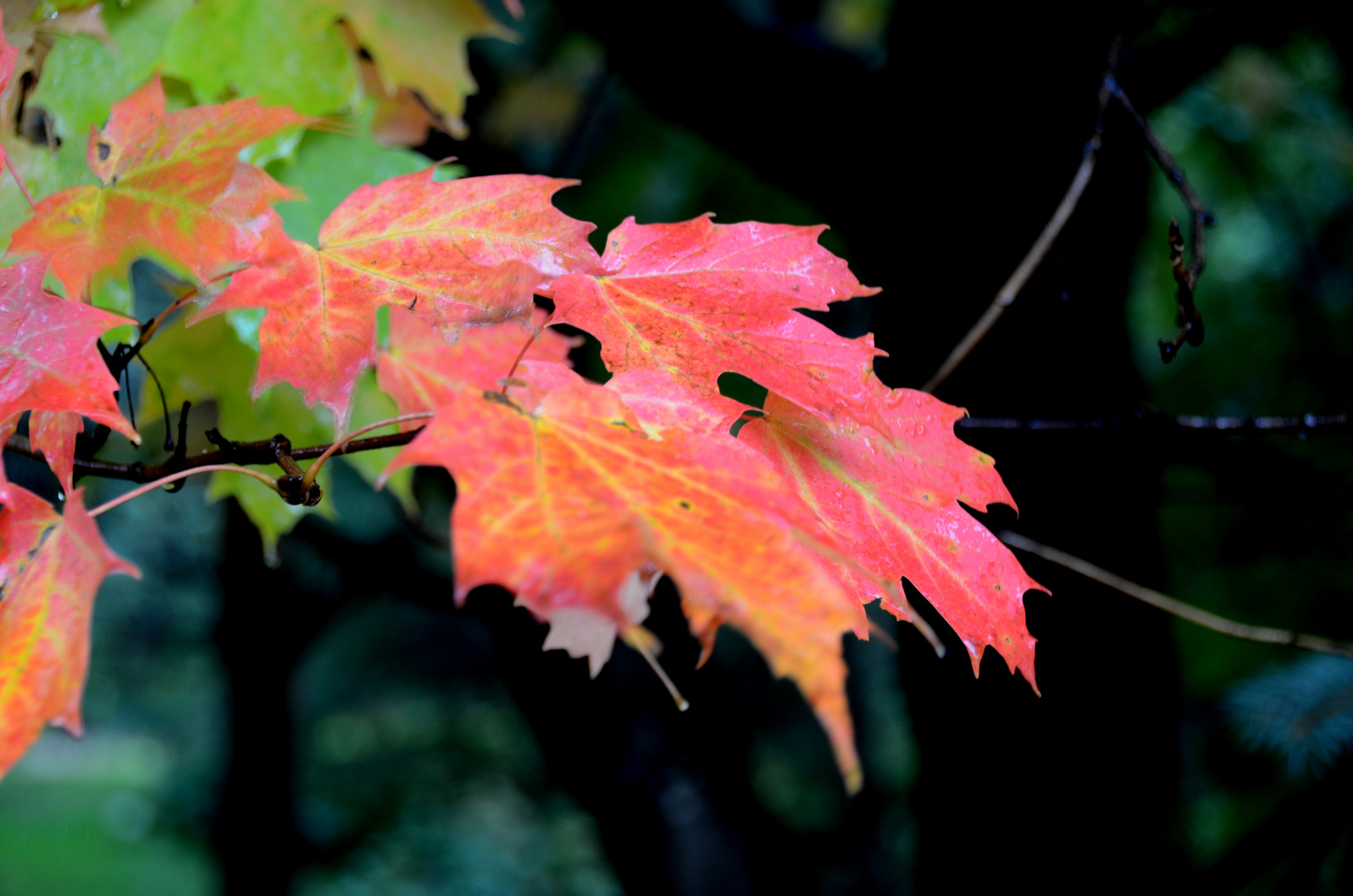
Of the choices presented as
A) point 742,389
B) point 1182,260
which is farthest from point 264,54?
point 742,389

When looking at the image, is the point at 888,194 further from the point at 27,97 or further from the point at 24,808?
the point at 24,808

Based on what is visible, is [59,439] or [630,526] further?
[59,439]

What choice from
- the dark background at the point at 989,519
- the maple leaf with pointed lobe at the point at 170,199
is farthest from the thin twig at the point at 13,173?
the dark background at the point at 989,519

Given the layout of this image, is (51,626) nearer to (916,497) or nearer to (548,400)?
(548,400)

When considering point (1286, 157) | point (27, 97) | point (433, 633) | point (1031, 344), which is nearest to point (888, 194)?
point (1031, 344)

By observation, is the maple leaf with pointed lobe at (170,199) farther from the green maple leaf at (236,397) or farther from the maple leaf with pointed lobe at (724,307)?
the green maple leaf at (236,397)

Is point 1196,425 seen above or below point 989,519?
above
